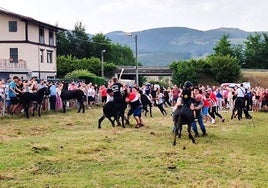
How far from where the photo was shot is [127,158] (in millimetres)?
11773

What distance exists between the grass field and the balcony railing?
→ 32.6 metres

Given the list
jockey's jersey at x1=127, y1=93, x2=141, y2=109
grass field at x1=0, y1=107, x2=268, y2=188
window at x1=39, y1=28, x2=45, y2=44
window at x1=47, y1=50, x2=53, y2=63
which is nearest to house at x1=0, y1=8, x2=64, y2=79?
window at x1=39, y1=28, x2=45, y2=44

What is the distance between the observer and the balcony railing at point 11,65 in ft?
163

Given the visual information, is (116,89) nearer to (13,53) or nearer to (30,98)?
(30,98)

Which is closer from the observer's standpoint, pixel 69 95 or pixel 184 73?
pixel 69 95

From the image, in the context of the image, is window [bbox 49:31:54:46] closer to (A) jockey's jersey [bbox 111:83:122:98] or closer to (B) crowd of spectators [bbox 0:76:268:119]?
(B) crowd of spectators [bbox 0:76:268:119]

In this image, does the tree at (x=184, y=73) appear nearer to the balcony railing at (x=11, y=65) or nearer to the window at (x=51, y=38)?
the window at (x=51, y=38)

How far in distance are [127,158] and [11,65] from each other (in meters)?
41.6

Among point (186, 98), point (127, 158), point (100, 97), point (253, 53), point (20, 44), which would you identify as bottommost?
point (127, 158)

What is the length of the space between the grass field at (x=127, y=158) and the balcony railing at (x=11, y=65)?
32.6 m

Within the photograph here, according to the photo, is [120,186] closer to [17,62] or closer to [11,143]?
[11,143]

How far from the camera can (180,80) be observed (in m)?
71.7

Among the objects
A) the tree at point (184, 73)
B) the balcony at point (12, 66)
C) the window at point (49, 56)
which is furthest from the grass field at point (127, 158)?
the tree at point (184, 73)

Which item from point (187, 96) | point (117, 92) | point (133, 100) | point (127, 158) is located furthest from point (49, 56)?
point (127, 158)
